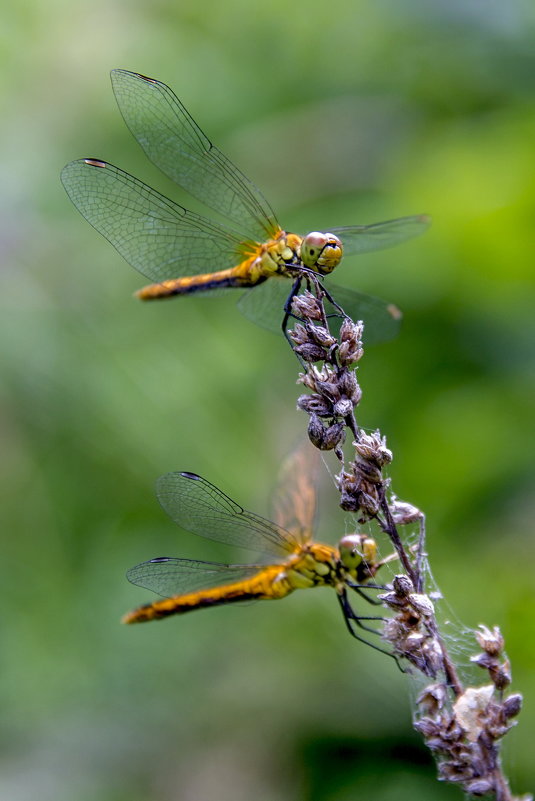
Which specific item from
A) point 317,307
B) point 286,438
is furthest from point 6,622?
point 317,307

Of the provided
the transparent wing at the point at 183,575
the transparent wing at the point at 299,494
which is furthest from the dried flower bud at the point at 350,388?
the transparent wing at the point at 183,575

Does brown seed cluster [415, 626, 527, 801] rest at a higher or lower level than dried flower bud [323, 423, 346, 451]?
lower

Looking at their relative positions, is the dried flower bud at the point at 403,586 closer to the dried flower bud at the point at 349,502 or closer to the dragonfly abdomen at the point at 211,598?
the dried flower bud at the point at 349,502

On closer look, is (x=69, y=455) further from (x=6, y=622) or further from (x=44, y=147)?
(x=44, y=147)

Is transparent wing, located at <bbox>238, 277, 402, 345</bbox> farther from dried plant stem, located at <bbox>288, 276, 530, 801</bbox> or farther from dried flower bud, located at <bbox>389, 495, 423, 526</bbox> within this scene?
dried flower bud, located at <bbox>389, 495, 423, 526</bbox>

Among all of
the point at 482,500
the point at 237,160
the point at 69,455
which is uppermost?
the point at 237,160

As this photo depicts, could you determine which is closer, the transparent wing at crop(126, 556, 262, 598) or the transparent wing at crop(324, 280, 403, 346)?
the transparent wing at crop(126, 556, 262, 598)

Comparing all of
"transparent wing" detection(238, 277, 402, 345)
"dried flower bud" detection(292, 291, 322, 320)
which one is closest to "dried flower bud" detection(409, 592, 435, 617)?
"dried flower bud" detection(292, 291, 322, 320)
